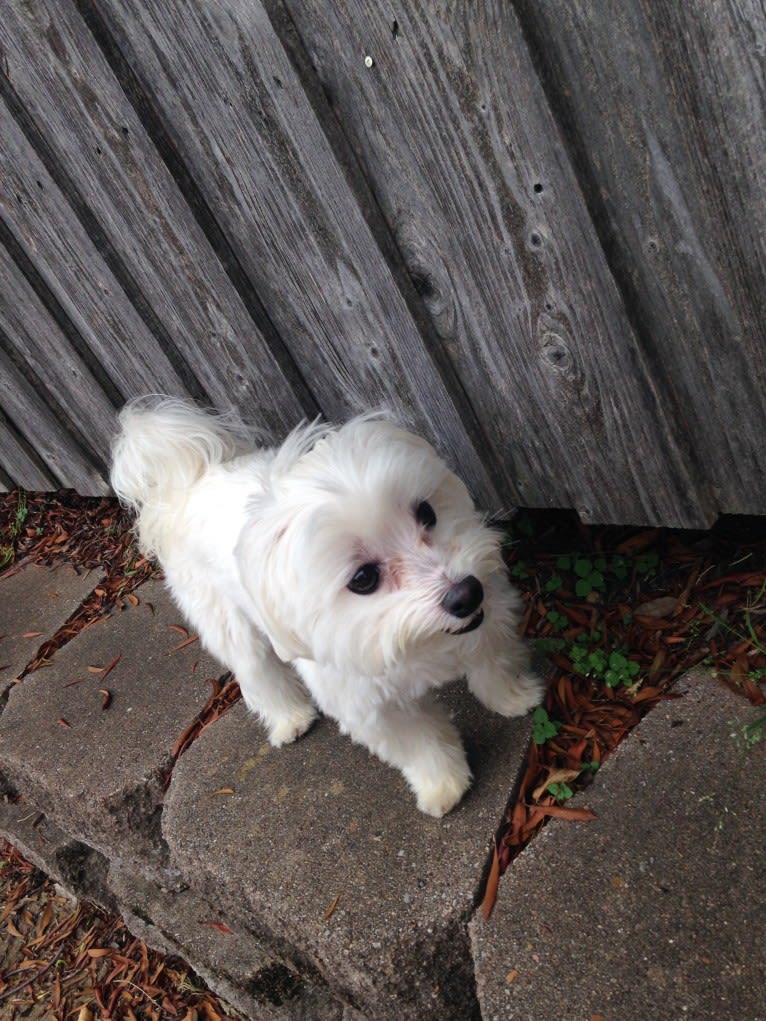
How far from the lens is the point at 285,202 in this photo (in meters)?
2.27

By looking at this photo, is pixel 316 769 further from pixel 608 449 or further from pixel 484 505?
pixel 608 449

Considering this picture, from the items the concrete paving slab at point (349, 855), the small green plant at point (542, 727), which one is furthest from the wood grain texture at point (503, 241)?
the concrete paving slab at point (349, 855)

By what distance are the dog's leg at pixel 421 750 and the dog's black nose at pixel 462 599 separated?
19.1 inches

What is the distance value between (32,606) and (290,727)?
225cm

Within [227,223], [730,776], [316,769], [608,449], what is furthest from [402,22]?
[316,769]

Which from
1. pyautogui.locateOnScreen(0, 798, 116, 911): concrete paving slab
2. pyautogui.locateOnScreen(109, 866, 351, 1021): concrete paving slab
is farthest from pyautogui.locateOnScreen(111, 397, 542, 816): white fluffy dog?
pyautogui.locateOnScreen(0, 798, 116, 911): concrete paving slab

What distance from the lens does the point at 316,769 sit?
2.59 meters

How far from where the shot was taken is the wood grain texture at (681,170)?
1538 millimetres

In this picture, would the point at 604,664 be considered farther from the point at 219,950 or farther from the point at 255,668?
the point at 219,950

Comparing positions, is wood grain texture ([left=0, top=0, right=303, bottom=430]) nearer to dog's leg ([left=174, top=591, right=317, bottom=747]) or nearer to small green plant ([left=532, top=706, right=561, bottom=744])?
dog's leg ([left=174, top=591, right=317, bottom=747])

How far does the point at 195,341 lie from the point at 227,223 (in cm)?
57

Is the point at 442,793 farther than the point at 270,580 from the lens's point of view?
Yes

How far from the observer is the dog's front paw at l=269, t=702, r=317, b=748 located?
108 inches

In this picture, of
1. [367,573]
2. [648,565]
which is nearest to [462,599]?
[367,573]
